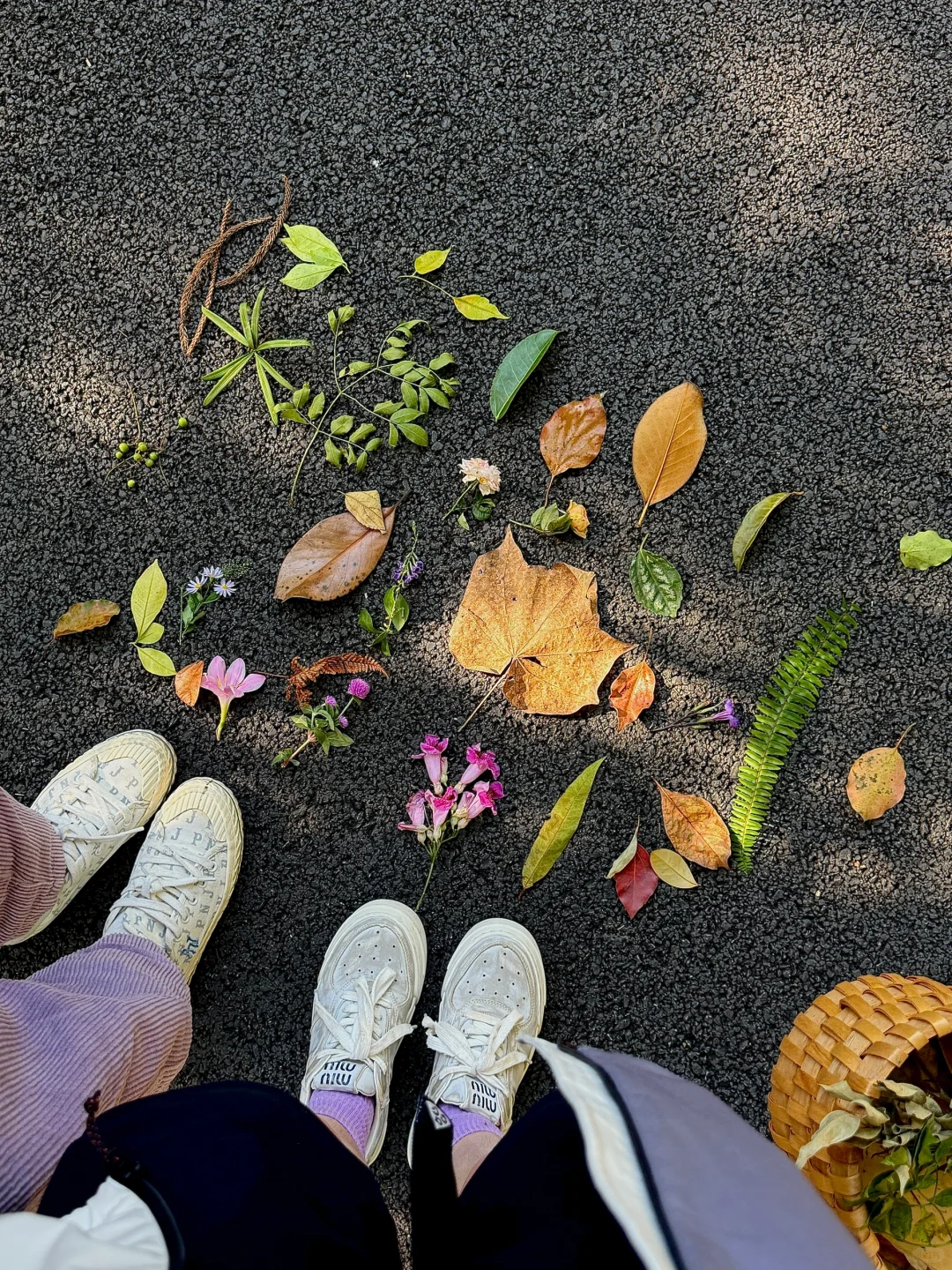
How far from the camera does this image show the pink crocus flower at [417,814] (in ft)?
4.76

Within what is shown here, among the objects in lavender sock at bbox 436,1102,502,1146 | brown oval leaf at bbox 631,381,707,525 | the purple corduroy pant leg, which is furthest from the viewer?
brown oval leaf at bbox 631,381,707,525

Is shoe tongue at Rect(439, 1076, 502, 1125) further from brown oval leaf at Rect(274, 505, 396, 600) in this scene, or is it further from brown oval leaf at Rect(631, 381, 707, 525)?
brown oval leaf at Rect(631, 381, 707, 525)

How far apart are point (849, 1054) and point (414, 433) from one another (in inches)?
45.6

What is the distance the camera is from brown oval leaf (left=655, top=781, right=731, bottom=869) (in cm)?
143

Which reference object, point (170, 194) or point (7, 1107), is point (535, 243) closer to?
point (170, 194)

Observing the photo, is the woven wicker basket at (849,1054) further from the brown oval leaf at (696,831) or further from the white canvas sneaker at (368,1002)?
the white canvas sneaker at (368,1002)

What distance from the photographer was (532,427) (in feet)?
4.91

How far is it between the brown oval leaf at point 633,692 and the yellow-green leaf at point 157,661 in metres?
0.80

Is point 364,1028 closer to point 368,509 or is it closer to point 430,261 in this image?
point 368,509

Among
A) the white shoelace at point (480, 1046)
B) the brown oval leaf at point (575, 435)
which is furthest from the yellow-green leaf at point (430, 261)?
the white shoelace at point (480, 1046)

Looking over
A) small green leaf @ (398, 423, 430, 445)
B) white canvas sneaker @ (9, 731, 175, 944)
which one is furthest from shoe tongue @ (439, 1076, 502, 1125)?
small green leaf @ (398, 423, 430, 445)

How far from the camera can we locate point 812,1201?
722 mm

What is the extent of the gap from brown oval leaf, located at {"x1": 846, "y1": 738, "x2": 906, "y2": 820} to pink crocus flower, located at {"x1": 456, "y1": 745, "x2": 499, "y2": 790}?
24.5 inches

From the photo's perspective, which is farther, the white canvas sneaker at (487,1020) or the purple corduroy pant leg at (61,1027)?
the white canvas sneaker at (487,1020)
